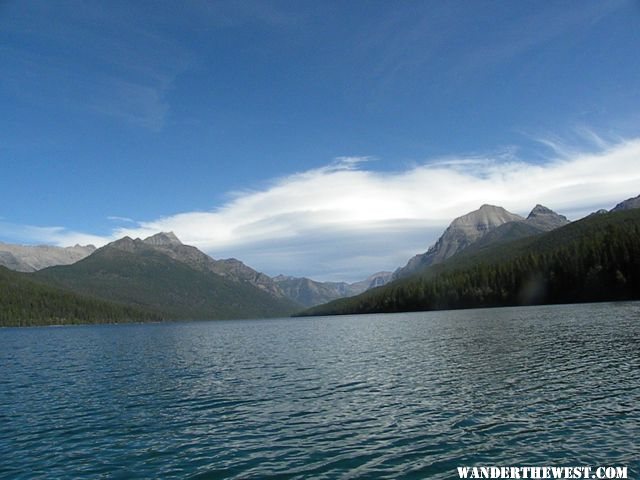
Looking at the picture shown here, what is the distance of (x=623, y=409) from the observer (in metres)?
30.6

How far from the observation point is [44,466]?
26078 millimetres

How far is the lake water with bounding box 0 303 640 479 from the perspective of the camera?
24.3 m

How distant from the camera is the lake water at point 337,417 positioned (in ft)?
79.9

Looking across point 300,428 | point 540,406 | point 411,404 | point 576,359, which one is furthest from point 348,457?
point 576,359

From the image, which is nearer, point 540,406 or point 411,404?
point 540,406

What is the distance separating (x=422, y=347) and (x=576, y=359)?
25993mm

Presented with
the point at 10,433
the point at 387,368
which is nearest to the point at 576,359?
the point at 387,368

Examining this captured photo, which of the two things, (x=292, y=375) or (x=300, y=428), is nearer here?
(x=300, y=428)

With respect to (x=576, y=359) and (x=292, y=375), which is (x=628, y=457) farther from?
(x=292, y=375)

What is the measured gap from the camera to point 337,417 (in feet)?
109

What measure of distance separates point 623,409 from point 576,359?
73.9 feet

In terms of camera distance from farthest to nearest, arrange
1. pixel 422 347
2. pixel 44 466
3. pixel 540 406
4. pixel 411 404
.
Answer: pixel 422 347 → pixel 411 404 → pixel 540 406 → pixel 44 466

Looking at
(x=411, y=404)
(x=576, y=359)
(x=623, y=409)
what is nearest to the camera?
(x=623, y=409)

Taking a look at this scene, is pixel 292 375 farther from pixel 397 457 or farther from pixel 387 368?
pixel 397 457
